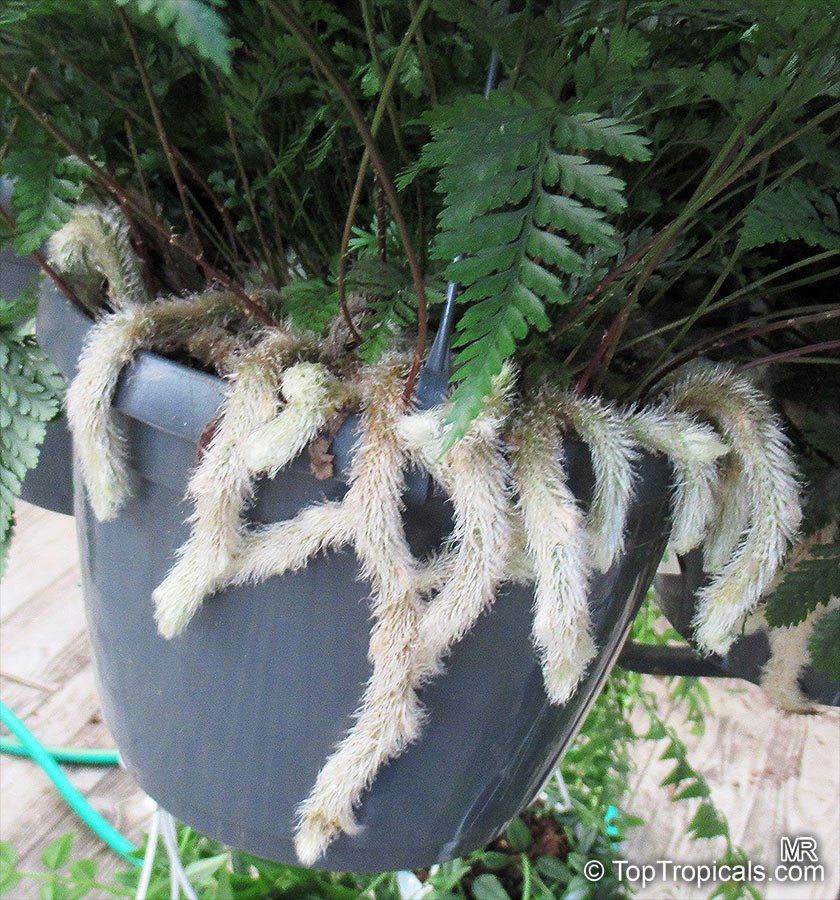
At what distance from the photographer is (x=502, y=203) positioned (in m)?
0.25

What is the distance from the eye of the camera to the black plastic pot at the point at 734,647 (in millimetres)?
463

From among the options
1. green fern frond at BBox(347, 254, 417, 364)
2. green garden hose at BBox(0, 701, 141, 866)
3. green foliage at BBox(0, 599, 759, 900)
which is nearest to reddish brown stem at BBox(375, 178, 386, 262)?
green fern frond at BBox(347, 254, 417, 364)

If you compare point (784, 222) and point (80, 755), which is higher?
point (784, 222)

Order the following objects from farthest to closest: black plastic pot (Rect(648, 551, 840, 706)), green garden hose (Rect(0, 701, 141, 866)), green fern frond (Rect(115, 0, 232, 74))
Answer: green garden hose (Rect(0, 701, 141, 866)) → black plastic pot (Rect(648, 551, 840, 706)) → green fern frond (Rect(115, 0, 232, 74))

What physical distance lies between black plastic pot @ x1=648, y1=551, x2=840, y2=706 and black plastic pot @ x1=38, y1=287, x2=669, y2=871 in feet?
0.34

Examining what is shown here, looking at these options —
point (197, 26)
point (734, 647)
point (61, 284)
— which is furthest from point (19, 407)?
point (734, 647)

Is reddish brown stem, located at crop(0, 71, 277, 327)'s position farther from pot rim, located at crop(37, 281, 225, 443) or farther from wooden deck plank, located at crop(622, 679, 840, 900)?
wooden deck plank, located at crop(622, 679, 840, 900)

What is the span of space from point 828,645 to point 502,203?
0.24 m

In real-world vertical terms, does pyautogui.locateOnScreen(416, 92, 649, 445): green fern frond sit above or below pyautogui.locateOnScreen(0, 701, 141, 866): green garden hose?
above

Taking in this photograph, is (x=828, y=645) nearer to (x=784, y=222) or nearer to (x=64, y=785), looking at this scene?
(x=784, y=222)

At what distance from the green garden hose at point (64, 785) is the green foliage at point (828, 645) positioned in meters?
0.70

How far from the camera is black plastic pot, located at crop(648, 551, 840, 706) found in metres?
0.46

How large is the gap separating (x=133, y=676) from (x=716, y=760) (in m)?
0.94

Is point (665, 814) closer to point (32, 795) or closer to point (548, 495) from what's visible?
point (32, 795)
